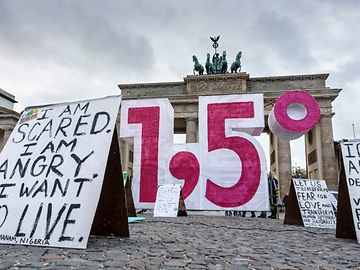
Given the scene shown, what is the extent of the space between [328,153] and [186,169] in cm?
2224

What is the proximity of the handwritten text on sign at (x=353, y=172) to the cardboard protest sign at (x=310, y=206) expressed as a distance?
2207mm

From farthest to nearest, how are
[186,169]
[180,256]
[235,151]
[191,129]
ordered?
[191,129] < [186,169] < [235,151] < [180,256]

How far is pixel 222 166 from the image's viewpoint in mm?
8969

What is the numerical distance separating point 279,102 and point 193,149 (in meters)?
2.82

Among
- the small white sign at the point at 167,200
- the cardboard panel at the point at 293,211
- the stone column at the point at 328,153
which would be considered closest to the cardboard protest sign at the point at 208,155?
the small white sign at the point at 167,200

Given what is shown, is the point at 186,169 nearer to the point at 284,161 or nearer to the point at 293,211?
the point at 293,211

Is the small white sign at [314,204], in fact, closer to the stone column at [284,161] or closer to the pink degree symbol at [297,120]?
the pink degree symbol at [297,120]

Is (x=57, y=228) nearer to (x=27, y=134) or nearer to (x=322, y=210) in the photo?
Answer: (x=27, y=134)

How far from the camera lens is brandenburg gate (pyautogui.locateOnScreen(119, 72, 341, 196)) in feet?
91.2

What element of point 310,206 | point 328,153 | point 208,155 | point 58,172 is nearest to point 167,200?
point 208,155

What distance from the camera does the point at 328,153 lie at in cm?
2755

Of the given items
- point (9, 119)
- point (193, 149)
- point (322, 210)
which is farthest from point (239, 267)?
point (9, 119)

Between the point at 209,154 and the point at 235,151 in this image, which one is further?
the point at 209,154

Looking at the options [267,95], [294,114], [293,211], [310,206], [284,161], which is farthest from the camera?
[267,95]
